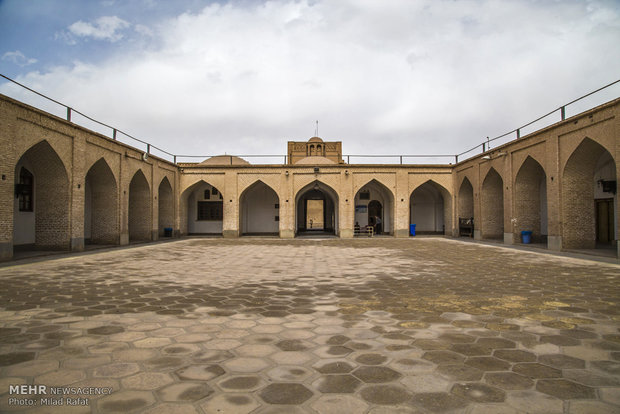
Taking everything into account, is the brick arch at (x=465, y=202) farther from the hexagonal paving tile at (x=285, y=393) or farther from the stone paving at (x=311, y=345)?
the hexagonal paving tile at (x=285, y=393)

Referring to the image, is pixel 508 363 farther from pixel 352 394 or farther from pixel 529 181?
pixel 529 181

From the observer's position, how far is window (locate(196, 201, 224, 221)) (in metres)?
26.9

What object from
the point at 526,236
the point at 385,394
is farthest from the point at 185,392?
the point at 526,236

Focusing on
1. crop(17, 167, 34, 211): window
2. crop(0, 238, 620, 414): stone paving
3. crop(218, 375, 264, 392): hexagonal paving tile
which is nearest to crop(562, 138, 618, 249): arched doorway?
crop(0, 238, 620, 414): stone paving

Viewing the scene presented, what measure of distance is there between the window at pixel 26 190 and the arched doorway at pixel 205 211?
39.2ft

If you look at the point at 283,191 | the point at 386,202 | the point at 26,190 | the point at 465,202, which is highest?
the point at 283,191

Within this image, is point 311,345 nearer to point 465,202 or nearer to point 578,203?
point 578,203

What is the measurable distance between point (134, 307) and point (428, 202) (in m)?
25.8

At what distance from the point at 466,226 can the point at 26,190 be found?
2352 cm

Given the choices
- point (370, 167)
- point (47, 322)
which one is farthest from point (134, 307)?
point (370, 167)

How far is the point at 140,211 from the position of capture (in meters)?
20.3

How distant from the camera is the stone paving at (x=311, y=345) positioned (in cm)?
264

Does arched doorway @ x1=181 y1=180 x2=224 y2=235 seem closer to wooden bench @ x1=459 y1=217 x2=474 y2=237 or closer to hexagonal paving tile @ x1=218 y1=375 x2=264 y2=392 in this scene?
wooden bench @ x1=459 y1=217 x2=474 y2=237

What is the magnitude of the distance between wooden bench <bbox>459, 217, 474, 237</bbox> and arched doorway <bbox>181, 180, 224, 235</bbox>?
56.0 ft
